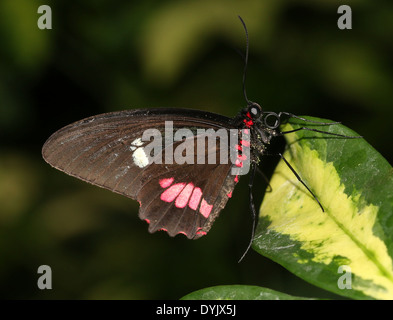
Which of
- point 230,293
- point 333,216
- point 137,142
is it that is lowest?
point 230,293

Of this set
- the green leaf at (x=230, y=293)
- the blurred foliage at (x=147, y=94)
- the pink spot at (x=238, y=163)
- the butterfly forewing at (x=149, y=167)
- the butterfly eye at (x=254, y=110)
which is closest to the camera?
the green leaf at (x=230, y=293)

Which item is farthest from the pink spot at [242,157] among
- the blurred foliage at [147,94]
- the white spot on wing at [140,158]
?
the blurred foliage at [147,94]

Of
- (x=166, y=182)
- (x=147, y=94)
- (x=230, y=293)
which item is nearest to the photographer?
(x=230, y=293)

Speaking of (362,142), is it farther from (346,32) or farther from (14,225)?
(14,225)

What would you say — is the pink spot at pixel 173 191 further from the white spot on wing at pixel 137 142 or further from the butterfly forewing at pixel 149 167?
the white spot on wing at pixel 137 142

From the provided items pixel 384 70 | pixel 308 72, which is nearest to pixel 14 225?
pixel 308 72

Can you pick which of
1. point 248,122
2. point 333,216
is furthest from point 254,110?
point 333,216

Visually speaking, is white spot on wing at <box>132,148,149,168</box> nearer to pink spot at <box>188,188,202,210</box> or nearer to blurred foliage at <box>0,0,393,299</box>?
pink spot at <box>188,188,202,210</box>

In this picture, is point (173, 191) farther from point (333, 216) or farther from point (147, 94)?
point (147, 94)
